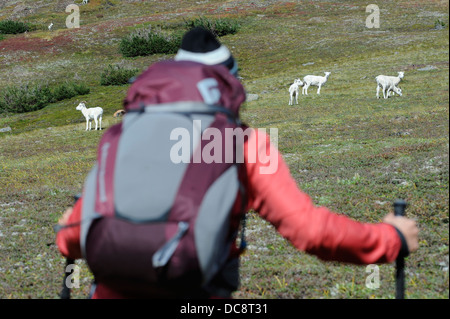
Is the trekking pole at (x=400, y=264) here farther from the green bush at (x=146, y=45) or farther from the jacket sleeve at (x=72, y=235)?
the green bush at (x=146, y=45)

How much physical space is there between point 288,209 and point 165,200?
1.82 feet

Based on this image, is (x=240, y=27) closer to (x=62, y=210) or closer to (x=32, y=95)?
(x=32, y=95)

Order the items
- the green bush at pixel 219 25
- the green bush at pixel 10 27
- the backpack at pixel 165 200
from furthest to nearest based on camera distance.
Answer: the green bush at pixel 10 27 → the green bush at pixel 219 25 → the backpack at pixel 165 200

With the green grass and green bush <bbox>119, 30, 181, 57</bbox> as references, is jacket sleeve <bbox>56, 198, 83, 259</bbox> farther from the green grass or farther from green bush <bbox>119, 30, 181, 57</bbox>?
green bush <bbox>119, 30, 181, 57</bbox>

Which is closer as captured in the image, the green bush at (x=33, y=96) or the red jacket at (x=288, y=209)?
the red jacket at (x=288, y=209)

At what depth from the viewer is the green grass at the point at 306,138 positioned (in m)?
6.11

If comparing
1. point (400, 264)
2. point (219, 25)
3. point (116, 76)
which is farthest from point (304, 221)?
point (219, 25)

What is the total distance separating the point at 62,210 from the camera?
11.1 meters

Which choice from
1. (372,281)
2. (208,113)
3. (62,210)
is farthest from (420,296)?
(62,210)

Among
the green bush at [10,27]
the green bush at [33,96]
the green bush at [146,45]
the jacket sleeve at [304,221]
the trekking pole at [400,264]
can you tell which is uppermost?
the jacket sleeve at [304,221]

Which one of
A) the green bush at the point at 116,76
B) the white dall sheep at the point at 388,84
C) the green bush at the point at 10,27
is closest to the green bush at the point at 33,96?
the green bush at the point at 116,76

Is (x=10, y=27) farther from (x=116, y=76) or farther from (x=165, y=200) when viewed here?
(x=165, y=200)

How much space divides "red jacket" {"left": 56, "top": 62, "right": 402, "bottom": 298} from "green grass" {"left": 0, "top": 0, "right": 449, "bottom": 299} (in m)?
1.08

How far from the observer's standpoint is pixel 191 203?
82.2 inches
